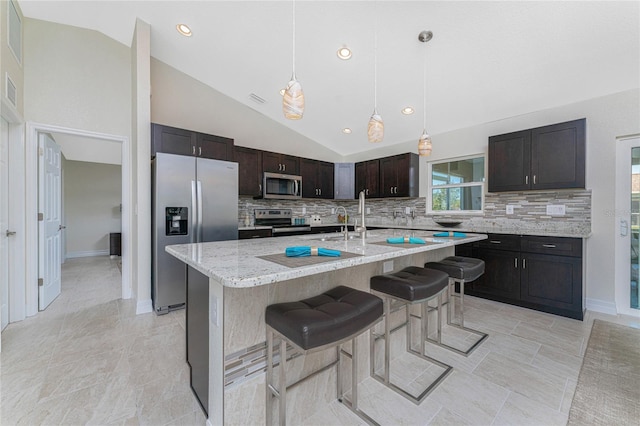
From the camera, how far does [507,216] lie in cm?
370

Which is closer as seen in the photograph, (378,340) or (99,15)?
(378,340)

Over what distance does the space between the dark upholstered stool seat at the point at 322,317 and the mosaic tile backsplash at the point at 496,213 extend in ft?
9.23

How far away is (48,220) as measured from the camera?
124 inches

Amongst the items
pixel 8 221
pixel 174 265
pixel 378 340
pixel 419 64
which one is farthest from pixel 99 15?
pixel 378 340

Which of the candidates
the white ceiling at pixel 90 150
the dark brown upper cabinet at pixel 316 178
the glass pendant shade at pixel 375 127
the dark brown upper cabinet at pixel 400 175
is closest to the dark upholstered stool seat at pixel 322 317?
the glass pendant shade at pixel 375 127

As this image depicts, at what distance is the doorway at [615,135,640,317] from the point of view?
2.88 metres

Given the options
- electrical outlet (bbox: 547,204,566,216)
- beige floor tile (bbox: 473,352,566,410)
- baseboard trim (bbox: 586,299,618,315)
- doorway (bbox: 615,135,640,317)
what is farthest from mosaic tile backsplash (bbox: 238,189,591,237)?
Answer: beige floor tile (bbox: 473,352,566,410)

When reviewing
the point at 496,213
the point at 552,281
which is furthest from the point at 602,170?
the point at 552,281

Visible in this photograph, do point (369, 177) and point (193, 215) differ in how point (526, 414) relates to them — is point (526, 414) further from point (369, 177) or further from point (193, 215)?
point (369, 177)

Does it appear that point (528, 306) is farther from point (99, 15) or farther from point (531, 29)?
point (99, 15)

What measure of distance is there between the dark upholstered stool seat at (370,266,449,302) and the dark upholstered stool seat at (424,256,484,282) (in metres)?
0.36

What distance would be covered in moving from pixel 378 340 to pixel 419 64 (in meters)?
2.90

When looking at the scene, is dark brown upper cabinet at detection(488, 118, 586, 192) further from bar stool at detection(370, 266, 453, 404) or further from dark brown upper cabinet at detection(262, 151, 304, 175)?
dark brown upper cabinet at detection(262, 151, 304, 175)

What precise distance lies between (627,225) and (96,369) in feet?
17.0
